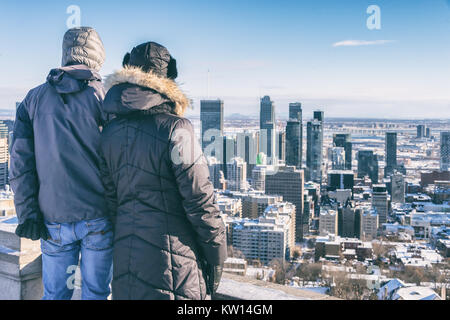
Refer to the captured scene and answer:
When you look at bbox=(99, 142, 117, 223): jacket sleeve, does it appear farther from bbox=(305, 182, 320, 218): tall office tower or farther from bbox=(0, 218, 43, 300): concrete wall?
bbox=(305, 182, 320, 218): tall office tower

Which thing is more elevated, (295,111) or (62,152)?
(295,111)

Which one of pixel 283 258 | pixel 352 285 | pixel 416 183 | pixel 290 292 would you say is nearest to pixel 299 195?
pixel 416 183

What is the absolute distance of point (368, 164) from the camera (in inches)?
1438

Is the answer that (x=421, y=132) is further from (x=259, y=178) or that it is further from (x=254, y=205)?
(x=259, y=178)

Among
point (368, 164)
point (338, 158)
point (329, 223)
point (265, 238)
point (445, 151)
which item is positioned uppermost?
point (445, 151)

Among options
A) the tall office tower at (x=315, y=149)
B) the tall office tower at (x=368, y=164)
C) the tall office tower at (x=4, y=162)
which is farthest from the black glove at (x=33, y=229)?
the tall office tower at (x=315, y=149)

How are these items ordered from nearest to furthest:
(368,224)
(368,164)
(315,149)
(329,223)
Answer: (368,224) < (329,223) < (368,164) < (315,149)

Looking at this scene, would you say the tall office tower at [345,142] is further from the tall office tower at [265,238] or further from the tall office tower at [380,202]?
the tall office tower at [265,238]

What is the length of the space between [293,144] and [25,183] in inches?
1371

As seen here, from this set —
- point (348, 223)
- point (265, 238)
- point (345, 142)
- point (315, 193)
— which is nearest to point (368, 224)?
point (348, 223)

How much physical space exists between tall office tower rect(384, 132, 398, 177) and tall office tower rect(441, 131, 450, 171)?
22.3 ft

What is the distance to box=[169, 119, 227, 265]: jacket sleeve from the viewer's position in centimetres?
96

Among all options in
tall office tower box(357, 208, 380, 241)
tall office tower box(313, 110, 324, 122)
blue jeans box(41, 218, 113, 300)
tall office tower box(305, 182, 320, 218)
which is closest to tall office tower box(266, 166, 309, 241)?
tall office tower box(305, 182, 320, 218)
